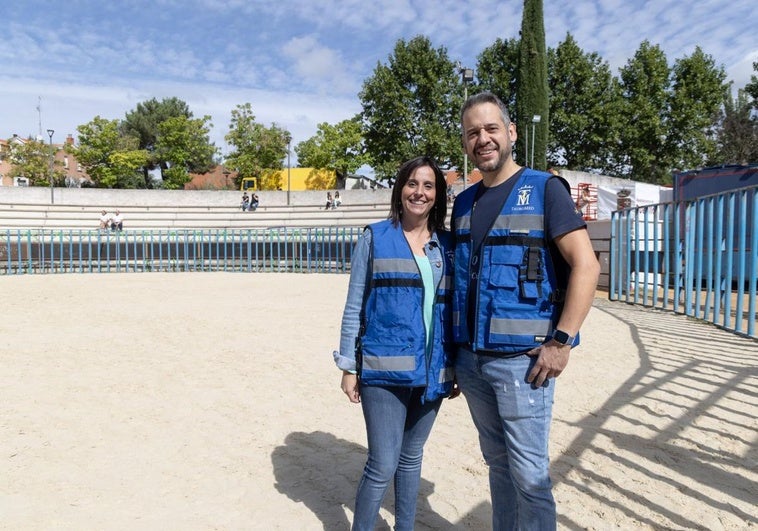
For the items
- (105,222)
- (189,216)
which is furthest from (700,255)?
(189,216)

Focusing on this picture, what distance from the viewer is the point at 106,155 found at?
44000mm

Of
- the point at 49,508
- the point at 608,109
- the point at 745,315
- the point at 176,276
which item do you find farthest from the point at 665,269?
the point at 608,109

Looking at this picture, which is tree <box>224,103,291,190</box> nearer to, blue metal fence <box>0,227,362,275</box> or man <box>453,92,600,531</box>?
blue metal fence <box>0,227,362,275</box>

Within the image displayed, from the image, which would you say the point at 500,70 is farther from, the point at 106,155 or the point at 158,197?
the point at 106,155

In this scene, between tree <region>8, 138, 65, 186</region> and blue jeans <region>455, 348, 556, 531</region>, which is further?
tree <region>8, 138, 65, 186</region>

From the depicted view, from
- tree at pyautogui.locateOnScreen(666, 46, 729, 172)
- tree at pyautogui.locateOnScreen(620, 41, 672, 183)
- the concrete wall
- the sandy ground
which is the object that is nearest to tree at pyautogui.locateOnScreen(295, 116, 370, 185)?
the concrete wall

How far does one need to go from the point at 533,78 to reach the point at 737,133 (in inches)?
585

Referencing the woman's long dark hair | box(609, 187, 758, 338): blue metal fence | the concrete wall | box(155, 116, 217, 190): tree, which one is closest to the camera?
the woman's long dark hair

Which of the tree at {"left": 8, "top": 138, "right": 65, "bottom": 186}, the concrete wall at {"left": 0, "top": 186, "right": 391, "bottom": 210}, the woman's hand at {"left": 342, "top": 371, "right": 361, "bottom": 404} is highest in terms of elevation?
the tree at {"left": 8, "top": 138, "right": 65, "bottom": 186}

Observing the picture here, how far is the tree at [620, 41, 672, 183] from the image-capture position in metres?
37.9

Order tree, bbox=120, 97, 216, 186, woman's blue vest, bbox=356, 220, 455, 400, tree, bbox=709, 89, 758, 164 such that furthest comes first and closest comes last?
tree, bbox=120, 97, 216, 186
tree, bbox=709, 89, 758, 164
woman's blue vest, bbox=356, 220, 455, 400

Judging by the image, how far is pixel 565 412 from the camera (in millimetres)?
4219

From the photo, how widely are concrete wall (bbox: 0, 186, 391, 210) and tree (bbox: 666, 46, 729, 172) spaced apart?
23076 mm

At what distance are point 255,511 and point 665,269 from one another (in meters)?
9.00
